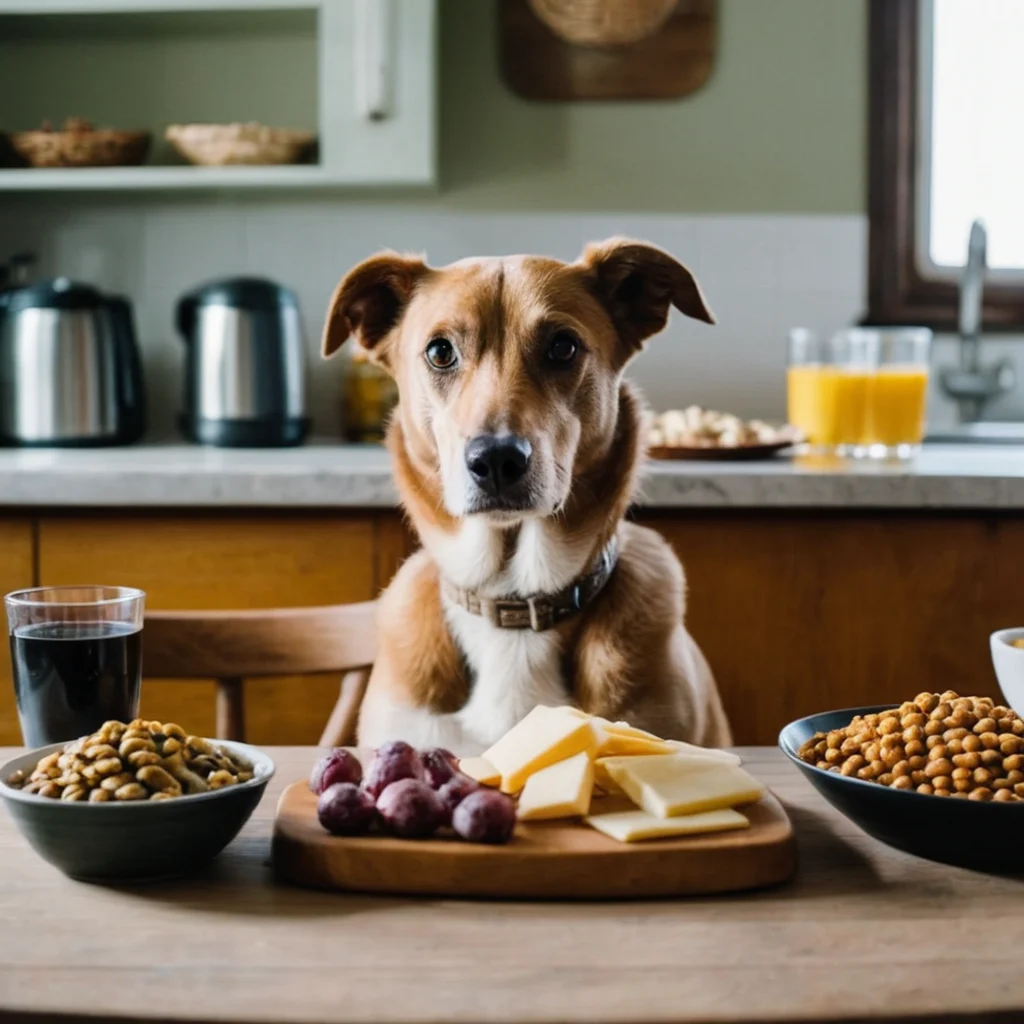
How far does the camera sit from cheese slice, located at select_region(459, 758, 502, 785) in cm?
102

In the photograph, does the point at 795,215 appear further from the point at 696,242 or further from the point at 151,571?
the point at 151,571

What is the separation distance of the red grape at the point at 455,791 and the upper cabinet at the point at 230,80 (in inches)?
74.5

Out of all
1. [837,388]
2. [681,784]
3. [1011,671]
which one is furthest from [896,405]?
[681,784]

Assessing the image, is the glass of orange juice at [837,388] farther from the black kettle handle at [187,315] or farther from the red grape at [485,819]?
the red grape at [485,819]

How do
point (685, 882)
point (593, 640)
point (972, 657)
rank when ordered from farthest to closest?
point (972, 657) < point (593, 640) < point (685, 882)

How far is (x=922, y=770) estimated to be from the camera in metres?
0.96

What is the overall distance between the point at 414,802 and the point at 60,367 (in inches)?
75.3

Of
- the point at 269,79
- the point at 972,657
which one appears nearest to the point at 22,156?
the point at 269,79

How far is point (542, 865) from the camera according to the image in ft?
2.89

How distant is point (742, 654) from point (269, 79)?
5.34 feet

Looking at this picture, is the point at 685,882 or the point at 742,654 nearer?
the point at 685,882

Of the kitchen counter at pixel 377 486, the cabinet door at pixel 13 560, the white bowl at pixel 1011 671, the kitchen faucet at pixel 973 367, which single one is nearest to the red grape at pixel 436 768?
the white bowl at pixel 1011 671

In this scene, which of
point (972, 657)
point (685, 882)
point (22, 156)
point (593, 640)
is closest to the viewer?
point (685, 882)

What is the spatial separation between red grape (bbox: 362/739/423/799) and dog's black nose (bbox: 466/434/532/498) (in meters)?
0.50
